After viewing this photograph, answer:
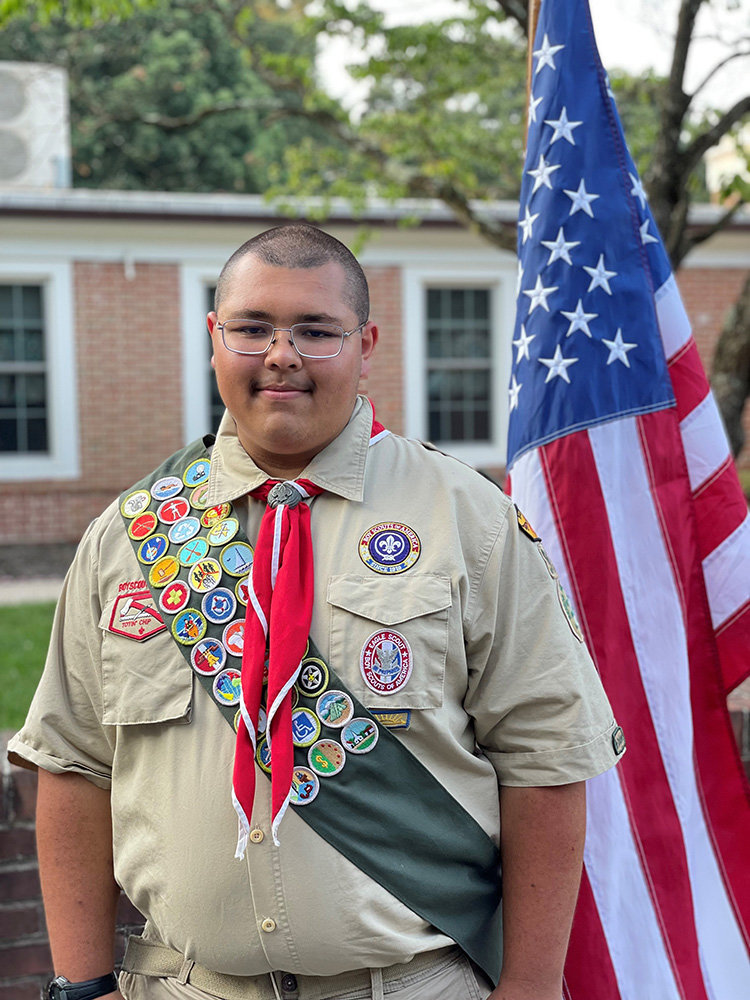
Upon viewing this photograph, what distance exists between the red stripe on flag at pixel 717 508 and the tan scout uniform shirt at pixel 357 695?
0.72 m

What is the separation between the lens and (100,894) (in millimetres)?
1883

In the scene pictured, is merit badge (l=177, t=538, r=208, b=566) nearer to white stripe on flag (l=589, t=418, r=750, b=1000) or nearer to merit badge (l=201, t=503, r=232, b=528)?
merit badge (l=201, t=503, r=232, b=528)

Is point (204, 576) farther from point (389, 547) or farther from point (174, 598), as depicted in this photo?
point (389, 547)

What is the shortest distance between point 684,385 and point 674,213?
6.55 ft

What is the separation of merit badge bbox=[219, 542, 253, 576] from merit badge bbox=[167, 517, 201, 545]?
7 centimetres

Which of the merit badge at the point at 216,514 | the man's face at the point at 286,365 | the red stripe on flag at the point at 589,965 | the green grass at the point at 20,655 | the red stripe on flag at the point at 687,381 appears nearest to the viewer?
the man's face at the point at 286,365

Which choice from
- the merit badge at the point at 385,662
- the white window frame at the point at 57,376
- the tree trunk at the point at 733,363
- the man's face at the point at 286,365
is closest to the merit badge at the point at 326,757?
the merit badge at the point at 385,662

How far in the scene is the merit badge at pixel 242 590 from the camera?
1.76m

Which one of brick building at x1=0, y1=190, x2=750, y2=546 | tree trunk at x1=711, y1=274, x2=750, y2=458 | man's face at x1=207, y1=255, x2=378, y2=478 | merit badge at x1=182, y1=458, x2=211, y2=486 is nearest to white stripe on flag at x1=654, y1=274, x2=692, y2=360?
man's face at x1=207, y1=255, x2=378, y2=478

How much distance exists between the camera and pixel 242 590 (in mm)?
1767

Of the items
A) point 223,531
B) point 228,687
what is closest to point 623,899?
point 228,687

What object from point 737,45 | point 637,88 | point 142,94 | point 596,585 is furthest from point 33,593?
point 142,94

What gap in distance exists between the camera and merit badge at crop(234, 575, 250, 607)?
176 cm

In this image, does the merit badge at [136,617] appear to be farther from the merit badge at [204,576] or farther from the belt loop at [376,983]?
the belt loop at [376,983]
